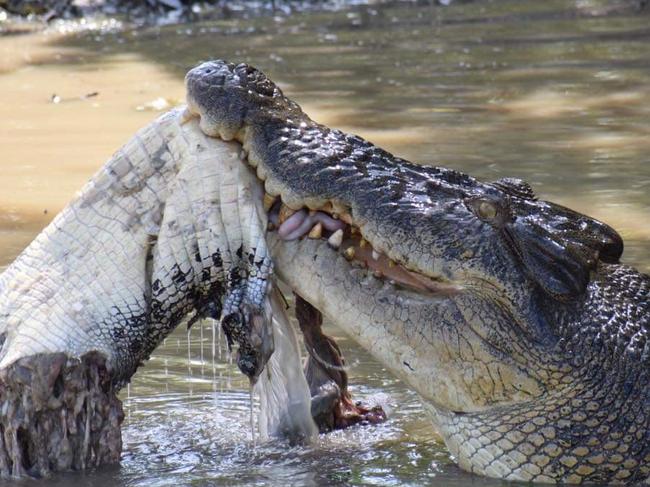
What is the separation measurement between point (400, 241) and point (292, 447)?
0.80 metres

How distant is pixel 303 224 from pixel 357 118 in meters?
5.48

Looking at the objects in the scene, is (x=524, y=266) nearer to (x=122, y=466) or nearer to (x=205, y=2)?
(x=122, y=466)

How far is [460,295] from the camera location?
329 cm

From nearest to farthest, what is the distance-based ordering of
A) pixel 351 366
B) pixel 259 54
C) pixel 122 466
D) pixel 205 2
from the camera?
1. pixel 122 466
2. pixel 351 366
3. pixel 259 54
4. pixel 205 2

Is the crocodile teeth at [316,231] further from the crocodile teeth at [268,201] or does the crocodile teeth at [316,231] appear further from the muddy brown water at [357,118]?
the muddy brown water at [357,118]

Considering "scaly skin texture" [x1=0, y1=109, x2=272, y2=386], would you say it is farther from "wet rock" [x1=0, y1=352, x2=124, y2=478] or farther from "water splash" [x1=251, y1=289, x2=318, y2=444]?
"water splash" [x1=251, y1=289, x2=318, y2=444]

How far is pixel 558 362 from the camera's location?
3.29 metres

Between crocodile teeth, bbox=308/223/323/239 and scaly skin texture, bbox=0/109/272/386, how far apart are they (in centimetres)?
13

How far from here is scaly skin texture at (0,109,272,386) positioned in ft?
11.0

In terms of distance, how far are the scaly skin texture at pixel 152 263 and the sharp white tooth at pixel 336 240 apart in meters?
0.18

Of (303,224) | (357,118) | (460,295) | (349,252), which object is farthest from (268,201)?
(357,118)

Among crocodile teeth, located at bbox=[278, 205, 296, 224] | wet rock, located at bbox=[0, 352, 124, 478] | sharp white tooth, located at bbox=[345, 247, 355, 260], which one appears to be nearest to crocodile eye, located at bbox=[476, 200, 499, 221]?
sharp white tooth, located at bbox=[345, 247, 355, 260]

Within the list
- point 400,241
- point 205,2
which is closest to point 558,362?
point 400,241

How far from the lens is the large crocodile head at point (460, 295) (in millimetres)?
3266
